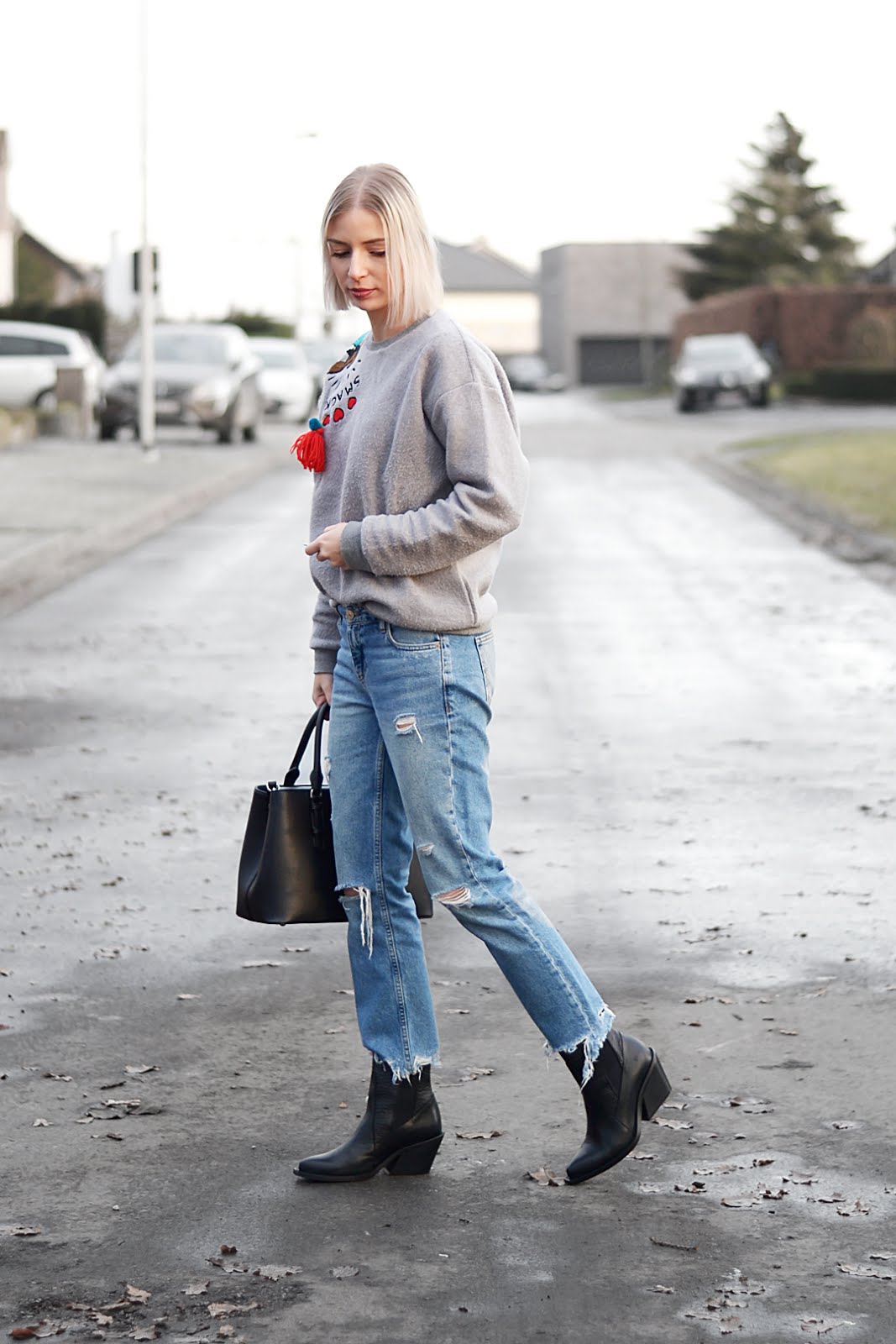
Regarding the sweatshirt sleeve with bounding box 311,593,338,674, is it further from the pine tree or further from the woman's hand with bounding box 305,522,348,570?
the pine tree

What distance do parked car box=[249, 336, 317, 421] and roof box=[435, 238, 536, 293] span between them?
83138 mm

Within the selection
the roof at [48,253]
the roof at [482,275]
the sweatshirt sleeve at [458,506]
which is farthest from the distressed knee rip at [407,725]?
the roof at [482,275]

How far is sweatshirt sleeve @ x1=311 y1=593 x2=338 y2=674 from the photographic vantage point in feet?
13.4

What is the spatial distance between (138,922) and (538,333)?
115 meters

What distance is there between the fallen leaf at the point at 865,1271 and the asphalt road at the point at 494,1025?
0.02 m

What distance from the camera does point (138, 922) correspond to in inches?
236

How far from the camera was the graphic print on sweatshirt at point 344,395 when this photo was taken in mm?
3949

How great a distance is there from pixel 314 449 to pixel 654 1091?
1392 millimetres

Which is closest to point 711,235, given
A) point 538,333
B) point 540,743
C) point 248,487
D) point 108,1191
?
point 538,333

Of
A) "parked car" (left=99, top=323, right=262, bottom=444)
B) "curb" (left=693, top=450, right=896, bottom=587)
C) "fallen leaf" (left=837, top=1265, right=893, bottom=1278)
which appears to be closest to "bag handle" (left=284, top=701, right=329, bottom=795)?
"fallen leaf" (left=837, top=1265, right=893, bottom=1278)

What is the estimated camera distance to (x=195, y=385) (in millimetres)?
31375

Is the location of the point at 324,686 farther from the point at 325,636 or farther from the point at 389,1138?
the point at 389,1138

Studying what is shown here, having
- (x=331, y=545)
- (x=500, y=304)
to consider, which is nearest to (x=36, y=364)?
(x=331, y=545)

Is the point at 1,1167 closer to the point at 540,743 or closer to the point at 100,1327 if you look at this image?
the point at 100,1327
